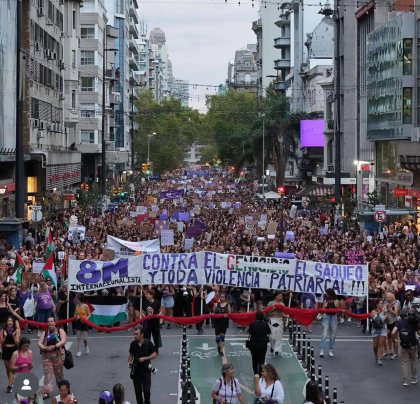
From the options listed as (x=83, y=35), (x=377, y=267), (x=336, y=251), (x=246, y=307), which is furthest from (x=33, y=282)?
(x=83, y=35)

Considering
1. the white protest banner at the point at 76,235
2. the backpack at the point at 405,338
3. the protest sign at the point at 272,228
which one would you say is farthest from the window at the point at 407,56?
the backpack at the point at 405,338

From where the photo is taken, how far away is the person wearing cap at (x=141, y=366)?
1667 cm

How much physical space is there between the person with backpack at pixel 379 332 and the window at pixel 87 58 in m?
73.8

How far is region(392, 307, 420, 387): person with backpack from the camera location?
62.2 ft

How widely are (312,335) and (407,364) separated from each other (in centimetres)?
588

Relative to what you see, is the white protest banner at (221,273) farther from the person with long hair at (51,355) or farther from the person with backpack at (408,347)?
the person with long hair at (51,355)

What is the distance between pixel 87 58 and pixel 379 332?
74.9 metres

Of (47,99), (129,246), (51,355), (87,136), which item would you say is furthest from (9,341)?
(87,136)

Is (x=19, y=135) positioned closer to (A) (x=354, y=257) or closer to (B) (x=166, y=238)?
(B) (x=166, y=238)

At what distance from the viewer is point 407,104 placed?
5847cm

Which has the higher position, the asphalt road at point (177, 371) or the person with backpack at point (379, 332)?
the person with backpack at point (379, 332)

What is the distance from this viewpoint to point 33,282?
2569 centimetres

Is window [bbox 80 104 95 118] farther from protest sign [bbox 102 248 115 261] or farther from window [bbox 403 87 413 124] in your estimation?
protest sign [bbox 102 248 115 261]

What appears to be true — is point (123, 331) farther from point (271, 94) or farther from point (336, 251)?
point (271, 94)
